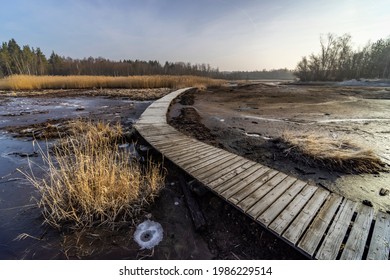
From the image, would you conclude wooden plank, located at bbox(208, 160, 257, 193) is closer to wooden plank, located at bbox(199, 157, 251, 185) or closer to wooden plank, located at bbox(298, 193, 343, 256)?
wooden plank, located at bbox(199, 157, 251, 185)

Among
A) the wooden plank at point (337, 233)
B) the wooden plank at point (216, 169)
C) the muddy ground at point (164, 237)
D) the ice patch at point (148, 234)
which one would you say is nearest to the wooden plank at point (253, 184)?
the muddy ground at point (164, 237)

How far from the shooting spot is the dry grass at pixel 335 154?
11.6 feet

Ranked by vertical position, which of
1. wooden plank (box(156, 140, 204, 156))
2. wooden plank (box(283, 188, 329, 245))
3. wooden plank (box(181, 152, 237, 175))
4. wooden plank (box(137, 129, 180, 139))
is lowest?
wooden plank (box(283, 188, 329, 245))

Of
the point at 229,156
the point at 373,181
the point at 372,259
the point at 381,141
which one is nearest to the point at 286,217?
the point at 372,259

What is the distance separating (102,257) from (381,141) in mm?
6604

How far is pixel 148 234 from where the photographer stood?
230 cm

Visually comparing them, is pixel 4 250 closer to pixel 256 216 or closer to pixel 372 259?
pixel 256 216

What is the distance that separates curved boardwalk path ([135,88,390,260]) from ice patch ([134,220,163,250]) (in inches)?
34.5

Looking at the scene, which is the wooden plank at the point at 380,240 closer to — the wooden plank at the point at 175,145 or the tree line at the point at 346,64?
the wooden plank at the point at 175,145

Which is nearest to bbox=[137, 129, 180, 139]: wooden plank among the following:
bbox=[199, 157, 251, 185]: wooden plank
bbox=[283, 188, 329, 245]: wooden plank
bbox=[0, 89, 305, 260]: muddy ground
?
bbox=[0, 89, 305, 260]: muddy ground

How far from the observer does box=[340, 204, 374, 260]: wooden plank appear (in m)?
1.67

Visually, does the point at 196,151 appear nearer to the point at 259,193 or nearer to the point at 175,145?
the point at 175,145

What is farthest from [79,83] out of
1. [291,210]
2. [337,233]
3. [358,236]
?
[358,236]

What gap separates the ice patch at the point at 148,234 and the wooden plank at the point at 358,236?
187 centimetres
